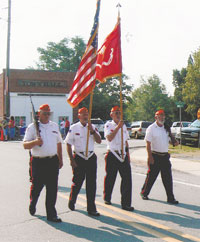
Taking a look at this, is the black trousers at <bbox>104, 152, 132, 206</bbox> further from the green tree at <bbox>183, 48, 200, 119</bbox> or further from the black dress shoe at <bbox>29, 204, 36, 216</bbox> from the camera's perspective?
the green tree at <bbox>183, 48, 200, 119</bbox>

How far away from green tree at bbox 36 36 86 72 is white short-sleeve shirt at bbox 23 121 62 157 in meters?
60.5

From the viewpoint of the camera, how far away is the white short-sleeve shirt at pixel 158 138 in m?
7.03

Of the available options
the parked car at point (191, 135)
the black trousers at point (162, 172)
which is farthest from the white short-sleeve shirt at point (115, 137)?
the parked car at point (191, 135)

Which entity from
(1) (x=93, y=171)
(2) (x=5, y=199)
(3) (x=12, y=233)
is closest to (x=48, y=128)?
(1) (x=93, y=171)

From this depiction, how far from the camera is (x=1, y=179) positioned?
952 cm

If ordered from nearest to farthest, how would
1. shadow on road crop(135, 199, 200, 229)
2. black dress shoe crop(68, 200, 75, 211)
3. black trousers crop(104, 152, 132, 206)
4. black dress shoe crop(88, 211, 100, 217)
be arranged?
shadow on road crop(135, 199, 200, 229)
black dress shoe crop(88, 211, 100, 217)
black dress shoe crop(68, 200, 75, 211)
black trousers crop(104, 152, 132, 206)

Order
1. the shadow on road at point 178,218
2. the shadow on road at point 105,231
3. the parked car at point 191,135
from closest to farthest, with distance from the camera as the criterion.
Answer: the shadow on road at point 105,231, the shadow on road at point 178,218, the parked car at point 191,135

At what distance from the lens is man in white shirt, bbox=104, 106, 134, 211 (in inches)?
251

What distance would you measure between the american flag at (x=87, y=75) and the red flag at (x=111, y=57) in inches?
10.2

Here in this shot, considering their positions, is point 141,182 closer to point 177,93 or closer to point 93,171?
point 93,171

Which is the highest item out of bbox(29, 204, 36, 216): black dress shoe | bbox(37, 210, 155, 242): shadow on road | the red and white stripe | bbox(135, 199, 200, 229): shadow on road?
the red and white stripe

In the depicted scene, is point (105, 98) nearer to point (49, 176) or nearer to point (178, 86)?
point (178, 86)

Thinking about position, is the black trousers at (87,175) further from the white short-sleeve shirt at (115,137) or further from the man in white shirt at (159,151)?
the man in white shirt at (159,151)

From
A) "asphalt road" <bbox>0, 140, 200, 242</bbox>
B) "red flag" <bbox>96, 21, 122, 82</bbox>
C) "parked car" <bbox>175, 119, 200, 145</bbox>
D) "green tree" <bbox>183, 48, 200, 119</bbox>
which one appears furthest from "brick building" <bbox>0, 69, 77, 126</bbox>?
→ "red flag" <bbox>96, 21, 122, 82</bbox>
